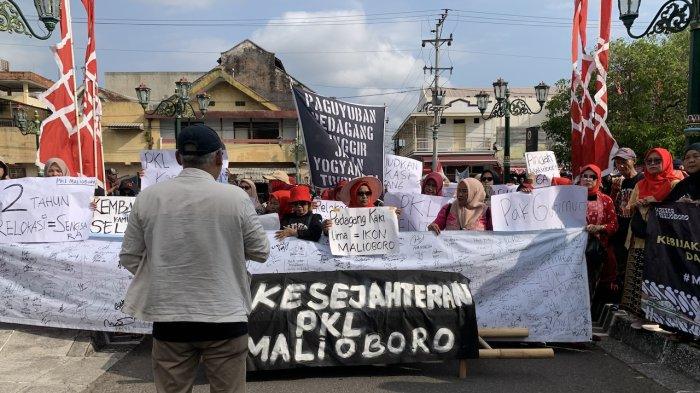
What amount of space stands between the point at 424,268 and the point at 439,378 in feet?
3.66

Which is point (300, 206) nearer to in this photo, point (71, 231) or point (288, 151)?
point (71, 231)

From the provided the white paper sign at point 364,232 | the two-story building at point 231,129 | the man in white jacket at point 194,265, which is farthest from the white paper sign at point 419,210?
the two-story building at point 231,129

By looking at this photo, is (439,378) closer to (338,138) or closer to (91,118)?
(338,138)

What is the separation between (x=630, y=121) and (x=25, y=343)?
101 ft

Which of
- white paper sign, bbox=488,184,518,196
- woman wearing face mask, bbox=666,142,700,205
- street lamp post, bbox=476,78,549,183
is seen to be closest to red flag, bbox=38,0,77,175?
white paper sign, bbox=488,184,518,196

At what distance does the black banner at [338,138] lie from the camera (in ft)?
20.2

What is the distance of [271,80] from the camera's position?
148 ft

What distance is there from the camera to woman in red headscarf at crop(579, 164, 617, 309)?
5.86 meters

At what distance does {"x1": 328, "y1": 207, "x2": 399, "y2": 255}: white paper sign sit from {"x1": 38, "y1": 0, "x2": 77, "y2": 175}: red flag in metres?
4.81

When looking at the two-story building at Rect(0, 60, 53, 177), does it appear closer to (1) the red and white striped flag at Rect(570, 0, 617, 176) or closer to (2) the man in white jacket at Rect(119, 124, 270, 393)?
(1) the red and white striped flag at Rect(570, 0, 617, 176)

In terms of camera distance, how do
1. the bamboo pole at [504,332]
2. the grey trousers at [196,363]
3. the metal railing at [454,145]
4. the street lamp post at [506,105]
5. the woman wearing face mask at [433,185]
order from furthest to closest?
the metal railing at [454,145], the street lamp post at [506,105], the woman wearing face mask at [433,185], the bamboo pole at [504,332], the grey trousers at [196,363]

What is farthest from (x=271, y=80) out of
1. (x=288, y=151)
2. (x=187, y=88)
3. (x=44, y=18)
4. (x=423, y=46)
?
(x=44, y=18)

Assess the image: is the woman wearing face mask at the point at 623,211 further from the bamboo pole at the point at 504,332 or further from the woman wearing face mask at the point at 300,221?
the woman wearing face mask at the point at 300,221

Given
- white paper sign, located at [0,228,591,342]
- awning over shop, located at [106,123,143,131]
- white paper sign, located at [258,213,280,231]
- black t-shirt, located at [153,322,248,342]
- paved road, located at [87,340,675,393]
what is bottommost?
paved road, located at [87,340,675,393]
